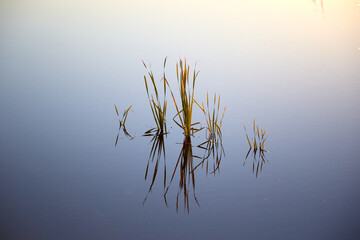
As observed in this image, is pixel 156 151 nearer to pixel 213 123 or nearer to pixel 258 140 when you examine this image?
pixel 213 123

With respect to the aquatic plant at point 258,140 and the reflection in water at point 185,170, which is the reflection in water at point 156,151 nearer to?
the reflection in water at point 185,170

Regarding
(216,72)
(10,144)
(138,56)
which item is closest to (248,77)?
(216,72)

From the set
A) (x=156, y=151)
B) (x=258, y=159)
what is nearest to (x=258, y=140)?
(x=258, y=159)

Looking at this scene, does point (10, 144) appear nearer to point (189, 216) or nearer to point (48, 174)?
point (48, 174)

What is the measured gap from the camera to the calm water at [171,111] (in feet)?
5.33

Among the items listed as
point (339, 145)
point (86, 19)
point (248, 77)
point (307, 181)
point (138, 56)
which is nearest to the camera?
point (307, 181)

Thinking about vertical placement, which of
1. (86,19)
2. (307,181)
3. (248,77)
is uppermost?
(86,19)

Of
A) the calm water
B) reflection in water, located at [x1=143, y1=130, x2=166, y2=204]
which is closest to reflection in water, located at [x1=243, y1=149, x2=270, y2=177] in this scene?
the calm water

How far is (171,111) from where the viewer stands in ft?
8.55

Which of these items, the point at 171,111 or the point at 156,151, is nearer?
the point at 156,151

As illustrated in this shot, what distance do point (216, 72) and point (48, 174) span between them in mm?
1514

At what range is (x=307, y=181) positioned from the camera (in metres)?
1.88

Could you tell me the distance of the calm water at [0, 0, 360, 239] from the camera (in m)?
1.62

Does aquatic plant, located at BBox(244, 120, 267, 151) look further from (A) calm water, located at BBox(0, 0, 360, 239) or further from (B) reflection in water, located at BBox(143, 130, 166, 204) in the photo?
(B) reflection in water, located at BBox(143, 130, 166, 204)
